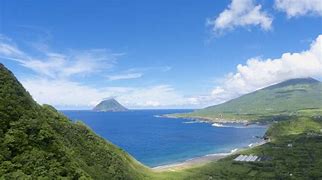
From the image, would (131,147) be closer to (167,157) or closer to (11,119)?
(167,157)

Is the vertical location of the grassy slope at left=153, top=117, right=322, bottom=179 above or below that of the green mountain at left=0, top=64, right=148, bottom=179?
below

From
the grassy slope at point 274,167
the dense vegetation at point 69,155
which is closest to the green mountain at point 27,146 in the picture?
the dense vegetation at point 69,155

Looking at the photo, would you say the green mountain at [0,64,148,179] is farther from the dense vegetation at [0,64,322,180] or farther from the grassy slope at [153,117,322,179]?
the grassy slope at [153,117,322,179]

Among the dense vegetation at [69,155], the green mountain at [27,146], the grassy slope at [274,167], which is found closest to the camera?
the green mountain at [27,146]

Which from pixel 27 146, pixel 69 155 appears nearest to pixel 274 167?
pixel 69 155

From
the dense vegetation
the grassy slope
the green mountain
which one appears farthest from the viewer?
the grassy slope

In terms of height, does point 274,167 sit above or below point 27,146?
below

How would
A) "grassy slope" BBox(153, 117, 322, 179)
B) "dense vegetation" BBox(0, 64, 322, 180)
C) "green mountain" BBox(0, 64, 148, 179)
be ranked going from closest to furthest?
"green mountain" BBox(0, 64, 148, 179) < "dense vegetation" BBox(0, 64, 322, 180) < "grassy slope" BBox(153, 117, 322, 179)

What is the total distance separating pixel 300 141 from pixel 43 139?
121493 mm

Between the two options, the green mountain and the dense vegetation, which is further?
the dense vegetation

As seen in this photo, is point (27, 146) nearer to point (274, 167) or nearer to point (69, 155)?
point (69, 155)

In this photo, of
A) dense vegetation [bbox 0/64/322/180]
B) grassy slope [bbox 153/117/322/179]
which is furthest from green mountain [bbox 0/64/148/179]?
grassy slope [bbox 153/117/322/179]

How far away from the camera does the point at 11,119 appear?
48406 millimetres

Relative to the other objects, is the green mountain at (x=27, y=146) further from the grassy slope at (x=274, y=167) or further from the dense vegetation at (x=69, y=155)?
the grassy slope at (x=274, y=167)
